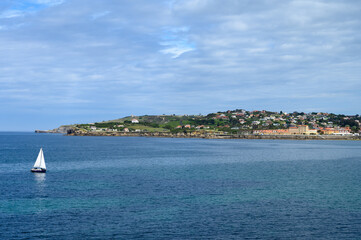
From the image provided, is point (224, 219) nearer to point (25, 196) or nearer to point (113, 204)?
point (113, 204)

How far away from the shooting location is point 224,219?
29.4 meters

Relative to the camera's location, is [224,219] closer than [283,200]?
Yes

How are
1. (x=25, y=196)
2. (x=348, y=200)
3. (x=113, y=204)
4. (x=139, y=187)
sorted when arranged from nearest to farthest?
(x=113, y=204), (x=348, y=200), (x=25, y=196), (x=139, y=187)

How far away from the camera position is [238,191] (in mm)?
41281

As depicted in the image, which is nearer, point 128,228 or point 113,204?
point 128,228

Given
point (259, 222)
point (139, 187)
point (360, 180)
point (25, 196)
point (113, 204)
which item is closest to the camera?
point (259, 222)

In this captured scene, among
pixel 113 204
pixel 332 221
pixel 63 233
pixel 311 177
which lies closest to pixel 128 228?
pixel 63 233

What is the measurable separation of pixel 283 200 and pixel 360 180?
21.6 meters

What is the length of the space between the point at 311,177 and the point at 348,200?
58.0ft

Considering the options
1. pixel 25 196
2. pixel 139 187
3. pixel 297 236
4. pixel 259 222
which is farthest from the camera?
pixel 139 187

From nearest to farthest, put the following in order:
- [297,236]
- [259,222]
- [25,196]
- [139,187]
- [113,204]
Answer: [297,236], [259,222], [113,204], [25,196], [139,187]

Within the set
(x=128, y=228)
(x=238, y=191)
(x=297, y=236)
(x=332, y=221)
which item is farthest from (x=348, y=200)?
(x=128, y=228)

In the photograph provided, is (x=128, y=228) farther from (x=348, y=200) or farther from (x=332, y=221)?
(x=348, y=200)

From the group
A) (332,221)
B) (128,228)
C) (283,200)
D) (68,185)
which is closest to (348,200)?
(283,200)
